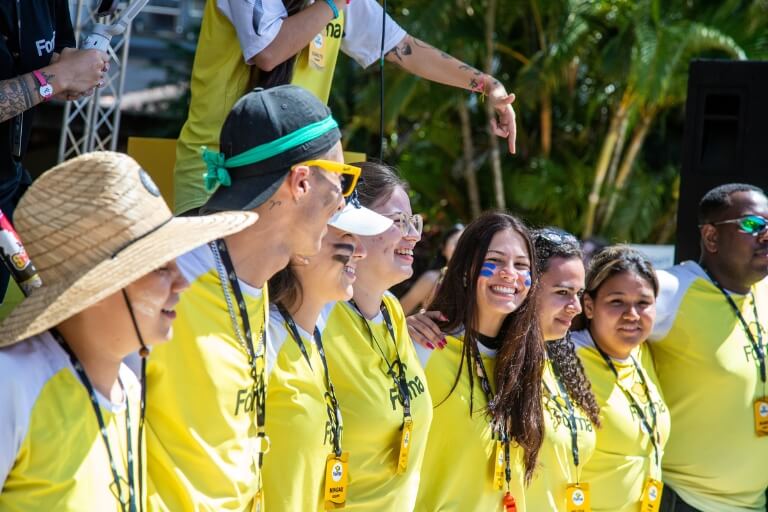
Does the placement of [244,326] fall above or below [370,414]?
above

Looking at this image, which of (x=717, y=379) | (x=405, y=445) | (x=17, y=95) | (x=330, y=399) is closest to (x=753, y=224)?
(x=717, y=379)

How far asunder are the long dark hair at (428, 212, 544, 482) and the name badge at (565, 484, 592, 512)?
0.27 meters

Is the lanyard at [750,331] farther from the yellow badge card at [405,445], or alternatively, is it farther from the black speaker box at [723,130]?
the yellow badge card at [405,445]

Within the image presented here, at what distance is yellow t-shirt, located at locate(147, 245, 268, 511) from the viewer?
2.33 metres

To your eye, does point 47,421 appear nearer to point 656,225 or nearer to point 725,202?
point 725,202

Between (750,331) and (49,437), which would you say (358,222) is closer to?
(49,437)

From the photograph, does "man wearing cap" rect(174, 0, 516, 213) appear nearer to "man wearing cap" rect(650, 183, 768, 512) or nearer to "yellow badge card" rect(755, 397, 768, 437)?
"man wearing cap" rect(650, 183, 768, 512)

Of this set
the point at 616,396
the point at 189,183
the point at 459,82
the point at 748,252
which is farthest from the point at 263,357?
the point at 748,252

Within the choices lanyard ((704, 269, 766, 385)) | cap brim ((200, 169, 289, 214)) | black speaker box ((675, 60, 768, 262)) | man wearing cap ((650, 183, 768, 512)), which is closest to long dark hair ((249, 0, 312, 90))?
cap brim ((200, 169, 289, 214))

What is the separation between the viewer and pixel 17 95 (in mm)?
2936

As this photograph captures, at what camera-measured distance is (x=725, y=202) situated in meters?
4.89

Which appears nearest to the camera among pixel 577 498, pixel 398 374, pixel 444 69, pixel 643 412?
A: pixel 398 374

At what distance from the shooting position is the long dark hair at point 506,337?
360 centimetres

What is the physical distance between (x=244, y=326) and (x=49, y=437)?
0.65 m
